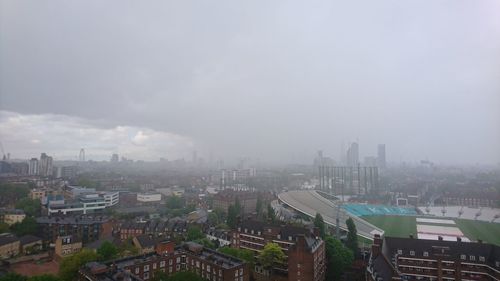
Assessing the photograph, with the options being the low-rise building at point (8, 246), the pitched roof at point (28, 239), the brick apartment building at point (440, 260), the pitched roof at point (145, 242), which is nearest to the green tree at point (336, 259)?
the brick apartment building at point (440, 260)

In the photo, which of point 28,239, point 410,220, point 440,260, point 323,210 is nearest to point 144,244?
point 28,239

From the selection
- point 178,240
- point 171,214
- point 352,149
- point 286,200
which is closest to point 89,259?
point 178,240

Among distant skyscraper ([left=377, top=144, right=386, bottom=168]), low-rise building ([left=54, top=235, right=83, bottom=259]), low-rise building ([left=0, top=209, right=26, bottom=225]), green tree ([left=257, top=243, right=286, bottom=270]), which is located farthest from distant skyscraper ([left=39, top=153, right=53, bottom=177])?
distant skyscraper ([left=377, top=144, right=386, bottom=168])

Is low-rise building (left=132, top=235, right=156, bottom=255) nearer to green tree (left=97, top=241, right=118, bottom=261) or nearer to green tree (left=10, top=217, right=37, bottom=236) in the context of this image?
green tree (left=97, top=241, right=118, bottom=261)

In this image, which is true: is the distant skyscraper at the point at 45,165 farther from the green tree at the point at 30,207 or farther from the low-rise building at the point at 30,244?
the low-rise building at the point at 30,244

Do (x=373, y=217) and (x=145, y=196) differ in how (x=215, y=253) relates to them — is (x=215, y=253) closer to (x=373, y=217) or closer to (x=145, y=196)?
(x=373, y=217)
